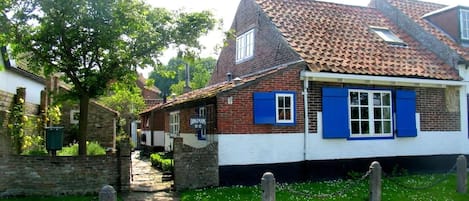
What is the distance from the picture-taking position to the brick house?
1252 centimetres

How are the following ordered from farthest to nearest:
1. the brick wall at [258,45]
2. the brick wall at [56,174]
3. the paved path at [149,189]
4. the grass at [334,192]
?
the brick wall at [258,45]
the paved path at [149,189]
the brick wall at [56,174]
the grass at [334,192]

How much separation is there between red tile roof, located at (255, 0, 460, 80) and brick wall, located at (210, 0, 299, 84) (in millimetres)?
293

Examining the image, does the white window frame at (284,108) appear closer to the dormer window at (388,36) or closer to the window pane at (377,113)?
the window pane at (377,113)

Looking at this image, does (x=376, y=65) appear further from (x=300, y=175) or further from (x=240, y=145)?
(x=240, y=145)

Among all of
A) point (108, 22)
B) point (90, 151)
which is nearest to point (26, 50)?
point (108, 22)

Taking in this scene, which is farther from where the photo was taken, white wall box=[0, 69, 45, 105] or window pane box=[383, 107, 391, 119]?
white wall box=[0, 69, 45, 105]

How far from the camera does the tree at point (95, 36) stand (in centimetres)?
1111

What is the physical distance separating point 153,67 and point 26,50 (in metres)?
3.43

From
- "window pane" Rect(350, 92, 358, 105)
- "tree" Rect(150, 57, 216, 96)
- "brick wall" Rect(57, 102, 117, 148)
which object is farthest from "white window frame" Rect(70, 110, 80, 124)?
"window pane" Rect(350, 92, 358, 105)

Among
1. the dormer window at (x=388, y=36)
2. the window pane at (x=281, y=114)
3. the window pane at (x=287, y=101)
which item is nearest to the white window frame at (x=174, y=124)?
the window pane at (x=281, y=114)

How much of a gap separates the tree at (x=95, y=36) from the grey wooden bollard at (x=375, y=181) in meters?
6.65

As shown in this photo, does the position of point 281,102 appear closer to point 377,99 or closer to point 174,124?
point 377,99

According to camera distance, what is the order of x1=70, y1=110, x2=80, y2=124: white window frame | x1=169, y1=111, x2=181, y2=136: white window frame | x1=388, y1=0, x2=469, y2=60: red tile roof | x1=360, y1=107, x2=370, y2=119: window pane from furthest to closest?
x1=70, y1=110, x2=80, y2=124: white window frame
x1=169, y1=111, x2=181, y2=136: white window frame
x1=388, y1=0, x2=469, y2=60: red tile roof
x1=360, y1=107, x2=370, y2=119: window pane

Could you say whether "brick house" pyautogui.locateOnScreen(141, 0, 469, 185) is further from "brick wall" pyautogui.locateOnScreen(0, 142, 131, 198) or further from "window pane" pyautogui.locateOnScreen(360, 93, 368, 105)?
"brick wall" pyautogui.locateOnScreen(0, 142, 131, 198)
